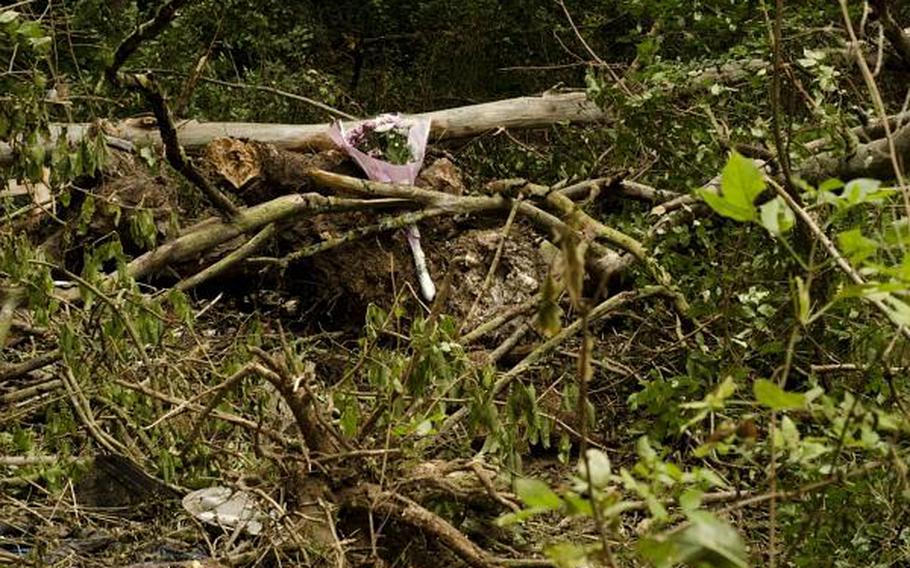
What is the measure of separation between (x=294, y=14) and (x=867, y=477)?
25.5ft

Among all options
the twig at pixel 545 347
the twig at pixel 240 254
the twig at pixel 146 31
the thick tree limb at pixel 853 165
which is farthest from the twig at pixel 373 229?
the thick tree limb at pixel 853 165

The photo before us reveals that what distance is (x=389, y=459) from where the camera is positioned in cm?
301

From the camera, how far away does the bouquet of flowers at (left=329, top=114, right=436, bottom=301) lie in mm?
5176

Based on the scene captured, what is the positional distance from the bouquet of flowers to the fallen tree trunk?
39 cm

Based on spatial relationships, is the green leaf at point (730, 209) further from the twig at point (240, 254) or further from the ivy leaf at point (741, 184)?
the twig at point (240, 254)

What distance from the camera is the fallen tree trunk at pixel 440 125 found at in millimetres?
5945

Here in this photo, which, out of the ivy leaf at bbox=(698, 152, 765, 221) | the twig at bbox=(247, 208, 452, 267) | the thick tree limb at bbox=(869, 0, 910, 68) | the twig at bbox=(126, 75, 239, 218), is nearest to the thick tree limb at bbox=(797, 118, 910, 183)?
the thick tree limb at bbox=(869, 0, 910, 68)

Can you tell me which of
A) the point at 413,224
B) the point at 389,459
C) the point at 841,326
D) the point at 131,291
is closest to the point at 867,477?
the point at 841,326

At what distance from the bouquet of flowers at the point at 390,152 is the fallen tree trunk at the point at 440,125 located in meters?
0.39

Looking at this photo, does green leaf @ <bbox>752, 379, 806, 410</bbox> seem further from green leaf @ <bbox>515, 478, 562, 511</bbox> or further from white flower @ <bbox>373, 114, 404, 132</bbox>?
white flower @ <bbox>373, 114, 404, 132</bbox>

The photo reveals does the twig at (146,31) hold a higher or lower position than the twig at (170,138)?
higher

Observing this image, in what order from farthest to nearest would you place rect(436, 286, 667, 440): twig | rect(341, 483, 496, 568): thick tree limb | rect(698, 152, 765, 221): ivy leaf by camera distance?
rect(436, 286, 667, 440): twig < rect(341, 483, 496, 568): thick tree limb < rect(698, 152, 765, 221): ivy leaf

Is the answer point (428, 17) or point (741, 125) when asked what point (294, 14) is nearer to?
point (428, 17)

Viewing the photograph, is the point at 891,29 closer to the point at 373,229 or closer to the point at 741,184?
the point at 741,184
